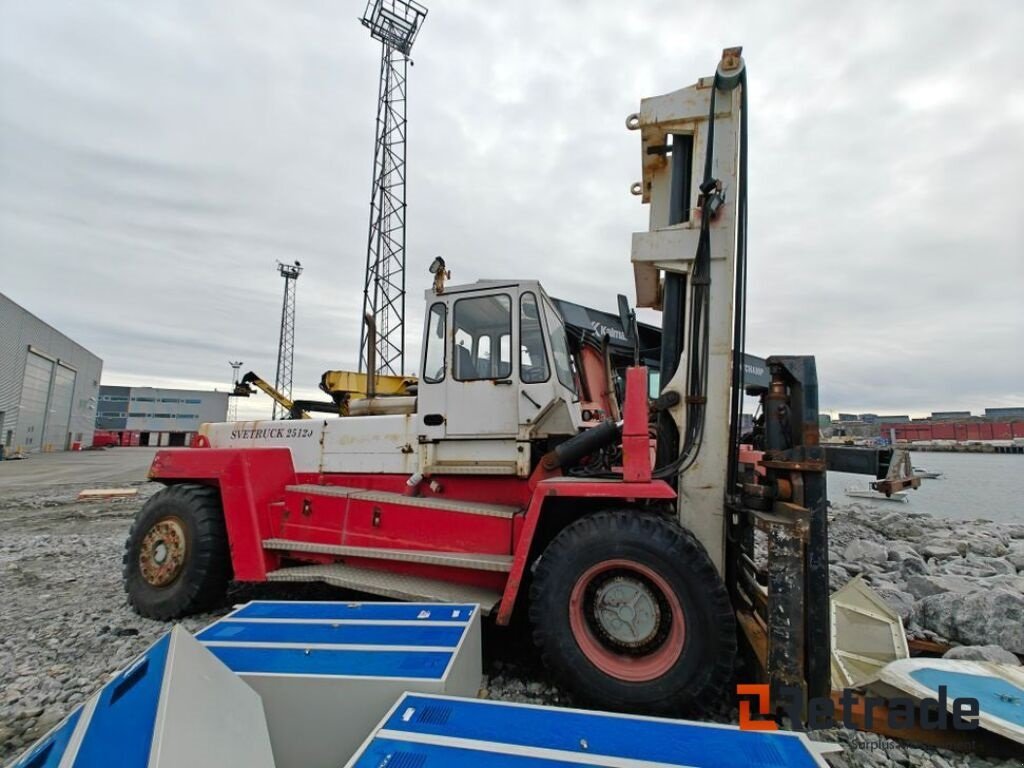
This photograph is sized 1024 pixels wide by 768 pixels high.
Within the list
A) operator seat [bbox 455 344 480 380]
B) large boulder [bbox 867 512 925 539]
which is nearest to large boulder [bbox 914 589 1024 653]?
operator seat [bbox 455 344 480 380]

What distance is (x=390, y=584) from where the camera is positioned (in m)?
3.83

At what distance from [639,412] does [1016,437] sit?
73321mm

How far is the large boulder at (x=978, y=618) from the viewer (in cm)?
380

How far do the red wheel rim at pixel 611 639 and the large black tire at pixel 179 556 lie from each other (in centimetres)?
337

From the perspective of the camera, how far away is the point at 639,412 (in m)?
3.29

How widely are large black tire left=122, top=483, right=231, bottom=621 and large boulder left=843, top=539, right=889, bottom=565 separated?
773 centimetres

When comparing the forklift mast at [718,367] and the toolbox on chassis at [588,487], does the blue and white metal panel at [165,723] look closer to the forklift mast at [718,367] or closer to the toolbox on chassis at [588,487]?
the toolbox on chassis at [588,487]

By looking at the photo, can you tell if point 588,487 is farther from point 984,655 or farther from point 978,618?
point 978,618

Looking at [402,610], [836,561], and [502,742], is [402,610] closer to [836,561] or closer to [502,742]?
[502,742]

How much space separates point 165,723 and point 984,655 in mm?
4743

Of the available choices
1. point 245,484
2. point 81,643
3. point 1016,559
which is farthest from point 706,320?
point 1016,559

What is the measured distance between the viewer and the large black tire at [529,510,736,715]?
279cm

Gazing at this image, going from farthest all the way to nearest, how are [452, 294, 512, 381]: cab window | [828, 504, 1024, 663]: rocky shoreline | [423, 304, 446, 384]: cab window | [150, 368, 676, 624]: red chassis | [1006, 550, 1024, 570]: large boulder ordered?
[1006, 550, 1024, 570]: large boulder, [423, 304, 446, 384]: cab window, [452, 294, 512, 381]: cab window, [828, 504, 1024, 663]: rocky shoreline, [150, 368, 676, 624]: red chassis

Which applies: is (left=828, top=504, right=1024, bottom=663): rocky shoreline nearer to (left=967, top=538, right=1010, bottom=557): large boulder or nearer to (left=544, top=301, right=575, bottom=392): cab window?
(left=967, top=538, right=1010, bottom=557): large boulder
